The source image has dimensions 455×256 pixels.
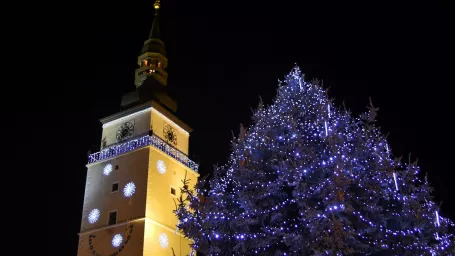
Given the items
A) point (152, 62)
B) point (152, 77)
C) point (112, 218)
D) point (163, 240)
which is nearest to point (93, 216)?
point (112, 218)

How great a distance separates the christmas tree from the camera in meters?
16.4

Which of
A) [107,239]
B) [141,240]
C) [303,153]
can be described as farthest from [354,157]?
[107,239]

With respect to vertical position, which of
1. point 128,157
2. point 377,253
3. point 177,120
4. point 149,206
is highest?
point 177,120

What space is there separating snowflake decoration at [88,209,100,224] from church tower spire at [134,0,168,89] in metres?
9.10

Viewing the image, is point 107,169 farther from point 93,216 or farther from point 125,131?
point 93,216

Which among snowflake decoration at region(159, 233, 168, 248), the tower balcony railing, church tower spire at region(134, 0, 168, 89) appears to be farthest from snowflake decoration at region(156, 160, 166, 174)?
church tower spire at region(134, 0, 168, 89)

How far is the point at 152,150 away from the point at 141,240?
18.5ft

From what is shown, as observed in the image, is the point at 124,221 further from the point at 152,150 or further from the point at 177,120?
the point at 177,120

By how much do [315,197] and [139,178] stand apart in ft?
59.2

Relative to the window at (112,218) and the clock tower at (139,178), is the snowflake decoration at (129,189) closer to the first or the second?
the clock tower at (139,178)

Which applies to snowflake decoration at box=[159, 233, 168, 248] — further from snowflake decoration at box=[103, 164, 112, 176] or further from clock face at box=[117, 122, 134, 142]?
clock face at box=[117, 122, 134, 142]

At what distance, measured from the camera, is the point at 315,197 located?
1709 centimetres

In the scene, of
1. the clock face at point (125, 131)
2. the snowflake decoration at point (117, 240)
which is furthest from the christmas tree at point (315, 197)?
the clock face at point (125, 131)

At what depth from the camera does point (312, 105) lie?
19.1m
